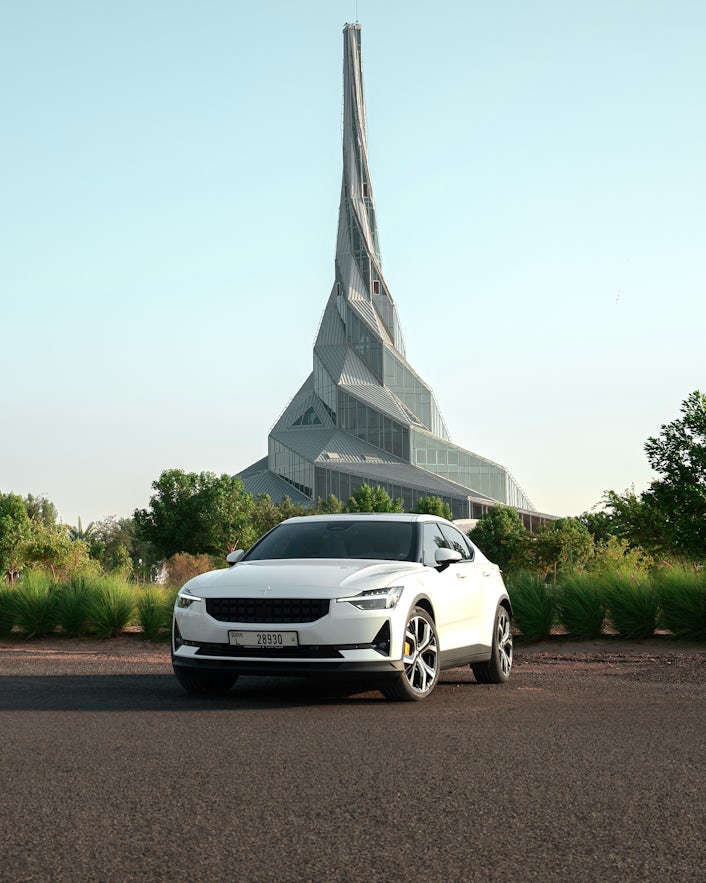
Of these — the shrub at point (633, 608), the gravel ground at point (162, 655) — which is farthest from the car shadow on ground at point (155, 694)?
Answer: the shrub at point (633, 608)

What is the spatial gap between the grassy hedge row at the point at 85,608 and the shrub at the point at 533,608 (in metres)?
5.40

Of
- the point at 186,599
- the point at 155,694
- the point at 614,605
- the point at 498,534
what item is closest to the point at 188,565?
the point at 614,605

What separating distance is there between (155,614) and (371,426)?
118 metres

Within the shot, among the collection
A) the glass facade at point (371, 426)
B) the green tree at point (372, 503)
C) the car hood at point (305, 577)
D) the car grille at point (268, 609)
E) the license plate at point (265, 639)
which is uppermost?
the glass facade at point (371, 426)

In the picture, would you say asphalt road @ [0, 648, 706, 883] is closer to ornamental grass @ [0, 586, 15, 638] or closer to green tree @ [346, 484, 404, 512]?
ornamental grass @ [0, 586, 15, 638]

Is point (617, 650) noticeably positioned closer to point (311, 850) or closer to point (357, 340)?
point (311, 850)

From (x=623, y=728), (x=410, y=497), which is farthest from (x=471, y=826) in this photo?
(x=410, y=497)

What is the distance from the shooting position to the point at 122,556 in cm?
8156

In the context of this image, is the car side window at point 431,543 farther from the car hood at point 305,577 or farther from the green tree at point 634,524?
the green tree at point 634,524

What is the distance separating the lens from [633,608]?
1503 centimetres

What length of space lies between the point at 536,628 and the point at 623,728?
8379 millimetres

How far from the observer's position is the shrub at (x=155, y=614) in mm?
16766

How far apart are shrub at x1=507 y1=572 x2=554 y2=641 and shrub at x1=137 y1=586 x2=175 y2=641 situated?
534 cm

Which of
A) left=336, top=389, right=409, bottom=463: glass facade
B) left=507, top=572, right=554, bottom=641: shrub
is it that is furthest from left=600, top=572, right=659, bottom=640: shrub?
left=336, top=389, right=409, bottom=463: glass facade
